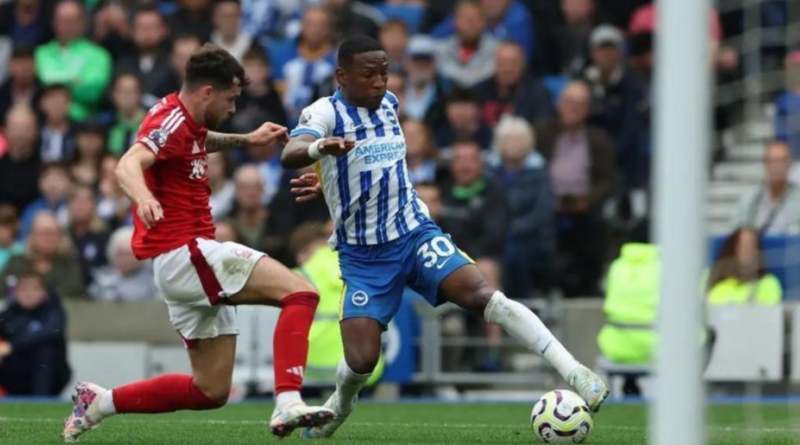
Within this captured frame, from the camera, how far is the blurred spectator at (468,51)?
55.9 ft

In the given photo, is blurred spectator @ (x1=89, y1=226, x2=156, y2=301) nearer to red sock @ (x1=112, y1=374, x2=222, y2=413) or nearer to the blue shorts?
the blue shorts

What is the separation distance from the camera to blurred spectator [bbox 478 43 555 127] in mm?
16609

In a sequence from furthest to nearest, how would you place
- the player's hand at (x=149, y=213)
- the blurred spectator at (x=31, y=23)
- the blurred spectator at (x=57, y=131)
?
the blurred spectator at (x=31, y=23)
the blurred spectator at (x=57, y=131)
the player's hand at (x=149, y=213)

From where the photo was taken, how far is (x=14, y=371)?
51.5 feet

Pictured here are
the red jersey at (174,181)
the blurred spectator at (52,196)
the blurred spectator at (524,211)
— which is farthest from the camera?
the blurred spectator at (52,196)

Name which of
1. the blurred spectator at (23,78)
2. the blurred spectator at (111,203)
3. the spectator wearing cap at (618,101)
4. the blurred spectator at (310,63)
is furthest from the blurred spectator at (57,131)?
the spectator wearing cap at (618,101)

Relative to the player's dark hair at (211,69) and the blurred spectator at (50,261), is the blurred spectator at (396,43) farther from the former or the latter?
the player's dark hair at (211,69)

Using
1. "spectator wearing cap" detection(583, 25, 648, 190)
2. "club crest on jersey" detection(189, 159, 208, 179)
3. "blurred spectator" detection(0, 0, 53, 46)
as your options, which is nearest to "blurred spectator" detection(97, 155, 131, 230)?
"blurred spectator" detection(0, 0, 53, 46)

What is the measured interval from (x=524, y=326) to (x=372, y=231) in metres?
1.01

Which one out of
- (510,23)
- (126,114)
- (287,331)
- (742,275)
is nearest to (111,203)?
(126,114)

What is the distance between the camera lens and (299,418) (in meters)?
7.94

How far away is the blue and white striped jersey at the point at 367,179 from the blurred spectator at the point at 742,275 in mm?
5122

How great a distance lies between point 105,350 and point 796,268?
6.28 m

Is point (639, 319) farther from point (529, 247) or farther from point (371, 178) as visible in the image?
point (371, 178)
